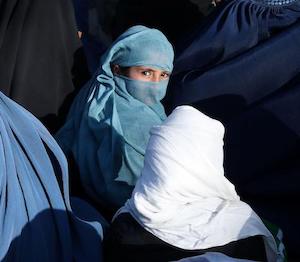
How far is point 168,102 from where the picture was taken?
2.20 meters

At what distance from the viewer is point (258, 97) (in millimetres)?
1983

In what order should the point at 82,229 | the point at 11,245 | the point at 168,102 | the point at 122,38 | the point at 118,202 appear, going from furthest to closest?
1. the point at 168,102
2. the point at 122,38
3. the point at 118,202
4. the point at 82,229
5. the point at 11,245

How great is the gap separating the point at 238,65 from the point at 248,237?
2.41 feet

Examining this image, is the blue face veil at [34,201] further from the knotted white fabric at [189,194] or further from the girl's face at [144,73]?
the girl's face at [144,73]

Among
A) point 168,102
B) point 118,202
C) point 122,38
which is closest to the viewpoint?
point 118,202

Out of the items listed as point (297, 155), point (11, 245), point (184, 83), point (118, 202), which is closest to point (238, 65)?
point (184, 83)

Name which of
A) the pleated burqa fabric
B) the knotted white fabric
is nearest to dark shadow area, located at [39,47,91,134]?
the pleated burqa fabric

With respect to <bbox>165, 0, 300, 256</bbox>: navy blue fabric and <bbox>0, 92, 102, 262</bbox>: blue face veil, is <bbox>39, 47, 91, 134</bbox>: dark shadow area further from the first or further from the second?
<bbox>0, 92, 102, 262</bbox>: blue face veil

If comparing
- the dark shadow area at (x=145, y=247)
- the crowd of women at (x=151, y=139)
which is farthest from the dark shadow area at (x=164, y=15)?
the dark shadow area at (x=145, y=247)

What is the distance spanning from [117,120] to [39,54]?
17.5 inches

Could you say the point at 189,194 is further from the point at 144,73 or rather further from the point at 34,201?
the point at 144,73

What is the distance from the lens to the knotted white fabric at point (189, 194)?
136cm

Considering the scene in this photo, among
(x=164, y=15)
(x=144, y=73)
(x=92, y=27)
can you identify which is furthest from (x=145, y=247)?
(x=92, y=27)

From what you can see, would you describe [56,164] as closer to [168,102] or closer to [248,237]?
[248,237]
